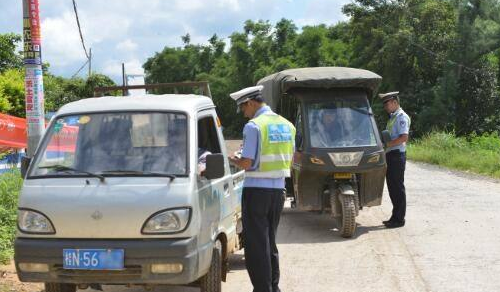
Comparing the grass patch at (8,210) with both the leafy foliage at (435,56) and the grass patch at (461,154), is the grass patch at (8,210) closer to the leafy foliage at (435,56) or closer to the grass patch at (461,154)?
the grass patch at (461,154)

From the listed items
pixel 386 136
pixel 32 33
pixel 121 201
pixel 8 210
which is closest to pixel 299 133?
pixel 386 136

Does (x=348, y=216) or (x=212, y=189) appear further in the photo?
(x=348, y=216)

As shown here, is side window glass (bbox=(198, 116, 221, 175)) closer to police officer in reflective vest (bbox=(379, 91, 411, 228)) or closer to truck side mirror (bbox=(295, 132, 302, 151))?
truck side mirror (bbox=(295, 132, 302, 151))

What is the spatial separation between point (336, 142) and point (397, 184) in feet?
3.81

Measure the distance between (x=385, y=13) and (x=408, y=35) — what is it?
3.73 m

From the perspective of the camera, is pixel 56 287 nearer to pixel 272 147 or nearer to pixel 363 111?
pixel 272 147

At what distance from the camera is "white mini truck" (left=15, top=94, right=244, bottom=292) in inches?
188

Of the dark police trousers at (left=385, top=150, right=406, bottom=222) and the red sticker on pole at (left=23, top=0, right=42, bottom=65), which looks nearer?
the red sticker on pole at (left=23, top=0, right=42, bottom=65)

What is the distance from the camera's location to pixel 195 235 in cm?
489

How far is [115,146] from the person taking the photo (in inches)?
210

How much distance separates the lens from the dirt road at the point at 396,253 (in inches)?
256

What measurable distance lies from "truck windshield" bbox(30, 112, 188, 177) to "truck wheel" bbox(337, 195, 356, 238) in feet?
13.4

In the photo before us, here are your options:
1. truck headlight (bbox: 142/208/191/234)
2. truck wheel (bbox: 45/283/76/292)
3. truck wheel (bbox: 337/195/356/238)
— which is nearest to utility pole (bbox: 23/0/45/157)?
truck wheel (bbox: 45/283/76/292)

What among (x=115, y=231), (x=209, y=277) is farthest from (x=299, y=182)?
(x=115, y=231)
